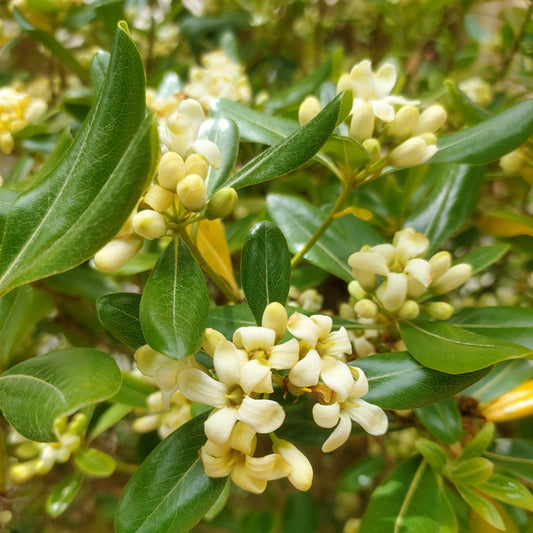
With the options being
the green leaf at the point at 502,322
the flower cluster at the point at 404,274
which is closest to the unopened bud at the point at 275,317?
the flower cluster at the point at 404,274

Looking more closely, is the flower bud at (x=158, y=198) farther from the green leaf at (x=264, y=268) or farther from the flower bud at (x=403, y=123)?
the flower bud at (x=403, y=123)

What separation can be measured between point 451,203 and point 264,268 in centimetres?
47

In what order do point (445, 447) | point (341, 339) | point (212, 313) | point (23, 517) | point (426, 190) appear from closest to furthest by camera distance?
point (341, 339) < point (212, 313) < point (445, 447) < point (426, 190) < point (23, 517)

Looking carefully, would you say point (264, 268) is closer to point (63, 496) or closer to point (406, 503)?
point (406, 503)

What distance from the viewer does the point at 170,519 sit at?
520mm

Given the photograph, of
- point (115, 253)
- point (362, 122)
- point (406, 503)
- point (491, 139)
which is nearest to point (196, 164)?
point (115, 253)

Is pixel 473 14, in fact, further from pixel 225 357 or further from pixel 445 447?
pixel 225 357

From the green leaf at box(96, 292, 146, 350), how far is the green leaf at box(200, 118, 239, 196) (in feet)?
0.60

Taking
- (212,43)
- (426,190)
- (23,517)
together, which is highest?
(212,43)

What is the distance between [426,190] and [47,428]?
0.92m

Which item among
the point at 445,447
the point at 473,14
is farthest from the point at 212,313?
the point at 473,14

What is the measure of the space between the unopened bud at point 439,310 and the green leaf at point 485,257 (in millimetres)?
150

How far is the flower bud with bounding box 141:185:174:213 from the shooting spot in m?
0.53

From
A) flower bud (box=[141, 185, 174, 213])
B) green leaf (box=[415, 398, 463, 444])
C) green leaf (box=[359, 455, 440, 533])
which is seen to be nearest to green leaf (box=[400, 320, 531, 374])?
green leaf (box=[415, 398, 463, 444])
